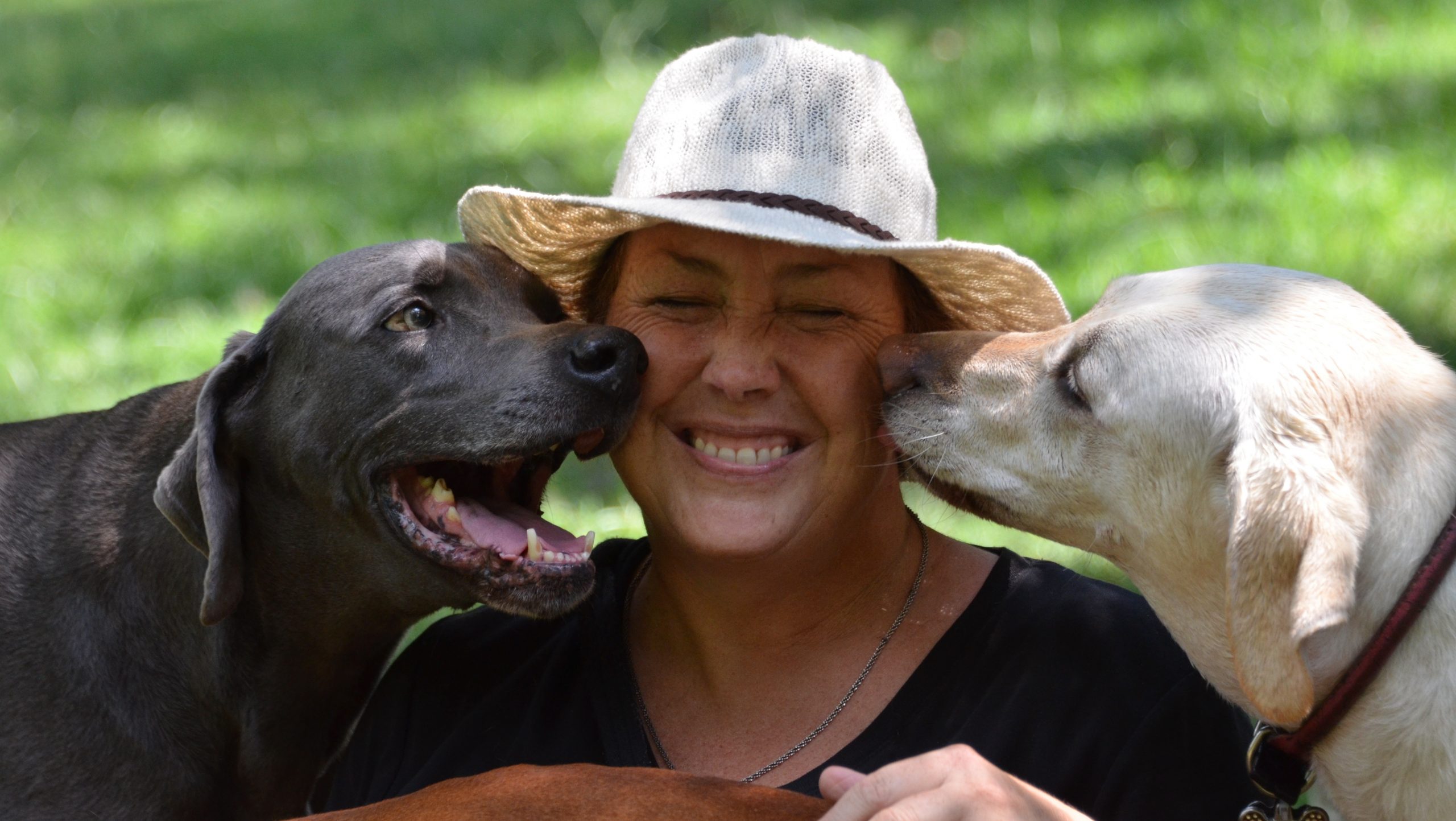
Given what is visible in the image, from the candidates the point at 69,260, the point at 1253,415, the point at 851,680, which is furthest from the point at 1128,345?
the point at 69,260

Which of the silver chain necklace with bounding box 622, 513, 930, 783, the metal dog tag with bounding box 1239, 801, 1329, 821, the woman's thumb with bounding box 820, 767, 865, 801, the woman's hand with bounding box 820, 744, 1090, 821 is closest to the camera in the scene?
the woman's hand with bounding box 820, 744, 1090, 821

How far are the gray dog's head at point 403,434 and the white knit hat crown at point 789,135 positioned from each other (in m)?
0.37

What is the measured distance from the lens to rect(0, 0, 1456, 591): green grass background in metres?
5.96

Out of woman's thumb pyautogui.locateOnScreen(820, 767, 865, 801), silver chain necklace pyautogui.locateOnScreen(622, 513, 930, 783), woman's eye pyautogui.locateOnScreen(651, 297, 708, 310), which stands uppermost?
woman's eye pyautogui.locateOnScreen(651, 297, 708, 310)

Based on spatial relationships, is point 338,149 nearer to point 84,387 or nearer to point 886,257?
point 84,387

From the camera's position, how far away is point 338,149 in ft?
26.9

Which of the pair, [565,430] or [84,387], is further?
[84,387]

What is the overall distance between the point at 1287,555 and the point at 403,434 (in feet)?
5.42

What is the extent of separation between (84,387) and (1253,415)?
4614 millimetres

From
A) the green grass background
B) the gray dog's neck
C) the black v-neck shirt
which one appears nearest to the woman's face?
the black v-neck shirt

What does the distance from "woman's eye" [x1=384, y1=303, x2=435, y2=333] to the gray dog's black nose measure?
0.39m

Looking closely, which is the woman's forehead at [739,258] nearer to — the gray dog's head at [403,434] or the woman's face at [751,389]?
the woman's face at [751,389]

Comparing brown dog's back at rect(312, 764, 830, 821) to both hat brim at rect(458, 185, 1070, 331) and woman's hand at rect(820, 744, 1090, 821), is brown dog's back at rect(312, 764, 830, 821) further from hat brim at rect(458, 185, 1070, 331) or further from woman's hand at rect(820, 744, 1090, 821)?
hat brim at rect(458, 185, 1070, 331)

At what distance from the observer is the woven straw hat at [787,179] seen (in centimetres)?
307
